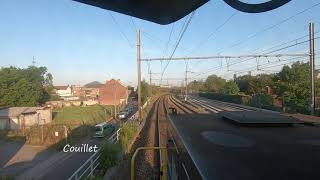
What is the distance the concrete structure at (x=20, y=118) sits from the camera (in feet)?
139

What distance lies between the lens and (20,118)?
43281 millimetres

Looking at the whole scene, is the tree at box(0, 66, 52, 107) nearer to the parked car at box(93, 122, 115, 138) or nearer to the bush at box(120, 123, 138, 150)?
the parked car at box(93, 122, 115, 138)

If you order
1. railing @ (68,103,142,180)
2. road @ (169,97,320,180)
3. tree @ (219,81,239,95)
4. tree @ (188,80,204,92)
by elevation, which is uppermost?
tree @ (188,80,204,92)

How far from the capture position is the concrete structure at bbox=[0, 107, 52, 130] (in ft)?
139

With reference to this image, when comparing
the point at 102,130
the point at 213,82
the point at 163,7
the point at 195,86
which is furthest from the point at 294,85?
the point at 195,86

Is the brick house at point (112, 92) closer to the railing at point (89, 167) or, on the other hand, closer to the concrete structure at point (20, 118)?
the concrete structure at point (20, 118)

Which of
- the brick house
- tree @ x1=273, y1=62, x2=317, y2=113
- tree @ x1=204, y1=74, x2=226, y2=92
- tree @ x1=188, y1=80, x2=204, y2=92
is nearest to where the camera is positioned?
tree @ x1=273, y1=62, x2=317, y2=113

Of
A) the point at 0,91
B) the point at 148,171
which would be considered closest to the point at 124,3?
the point at 148,171

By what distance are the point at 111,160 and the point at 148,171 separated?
1.74 meters

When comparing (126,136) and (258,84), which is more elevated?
(258,84)

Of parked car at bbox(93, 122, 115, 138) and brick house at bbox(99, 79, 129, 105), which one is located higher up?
brick house at bbox(99, 79, 129, 105)

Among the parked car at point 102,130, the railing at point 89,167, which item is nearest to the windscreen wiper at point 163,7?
the railing at point 89,167

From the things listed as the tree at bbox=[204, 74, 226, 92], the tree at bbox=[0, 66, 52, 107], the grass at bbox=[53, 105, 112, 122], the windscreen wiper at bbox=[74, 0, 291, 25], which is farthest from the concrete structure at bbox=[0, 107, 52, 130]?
the tree at bbox=[204, 74, 226, 92]

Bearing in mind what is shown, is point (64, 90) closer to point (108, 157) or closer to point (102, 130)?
point (102, 130)
